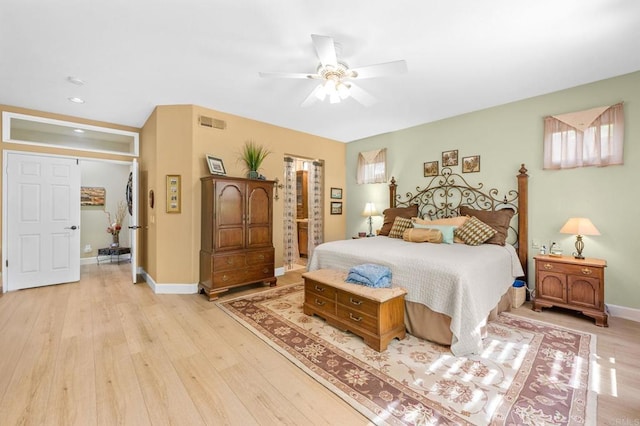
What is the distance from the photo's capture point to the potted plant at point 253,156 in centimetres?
432

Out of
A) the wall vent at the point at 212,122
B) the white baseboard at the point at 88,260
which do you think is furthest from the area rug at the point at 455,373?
the white baseboard at the point at 88,260

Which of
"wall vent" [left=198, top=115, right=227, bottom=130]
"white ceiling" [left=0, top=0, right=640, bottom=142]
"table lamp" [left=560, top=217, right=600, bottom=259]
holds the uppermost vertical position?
"white ceiling" [left=0, top=0, right=640, bottom=142]

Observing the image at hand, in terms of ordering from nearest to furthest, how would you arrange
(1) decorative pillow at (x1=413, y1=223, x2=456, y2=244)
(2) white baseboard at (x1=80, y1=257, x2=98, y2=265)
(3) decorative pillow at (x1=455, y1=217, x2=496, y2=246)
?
(3) decorative pillow at (x1=455, y1=217, x2=496, y2=246) < (1) decorative pillow at (x1=413, y1=223, x2=456, y2=244) < (2) white baseboard at (x1=80, y1=257, x2=98, y2=265)

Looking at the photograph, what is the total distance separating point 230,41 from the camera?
2449mm

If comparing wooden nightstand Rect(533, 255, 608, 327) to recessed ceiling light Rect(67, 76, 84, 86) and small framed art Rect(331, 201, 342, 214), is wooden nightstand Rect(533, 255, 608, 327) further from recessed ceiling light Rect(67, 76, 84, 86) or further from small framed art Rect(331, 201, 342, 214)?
recessed ceiling light Rect(67, 76, 84, 86)

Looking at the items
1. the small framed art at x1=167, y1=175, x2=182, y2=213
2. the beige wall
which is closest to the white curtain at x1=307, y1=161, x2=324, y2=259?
the beige wall

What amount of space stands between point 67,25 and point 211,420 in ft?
10.5

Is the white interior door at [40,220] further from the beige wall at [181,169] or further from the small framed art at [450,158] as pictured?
the small framed art at [450,158]

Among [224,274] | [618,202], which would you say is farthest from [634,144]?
[224,274]

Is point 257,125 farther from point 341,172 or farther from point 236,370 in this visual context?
point 236,370

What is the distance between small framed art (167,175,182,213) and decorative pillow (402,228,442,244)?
3.39 metres

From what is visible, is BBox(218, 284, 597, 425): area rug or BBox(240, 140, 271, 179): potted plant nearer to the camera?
BBox(218, 284, 597, 425): area rug

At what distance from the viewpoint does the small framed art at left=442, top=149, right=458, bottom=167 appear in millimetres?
4426

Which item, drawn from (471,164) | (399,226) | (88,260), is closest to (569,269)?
(471,164)
